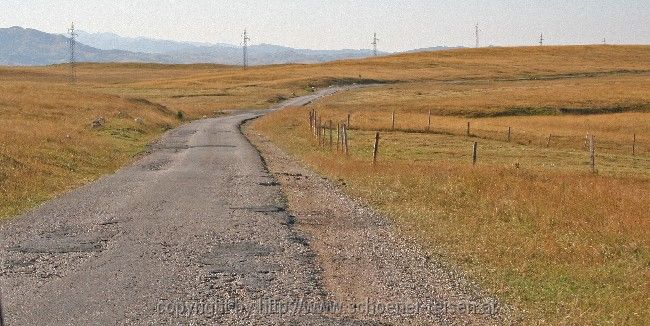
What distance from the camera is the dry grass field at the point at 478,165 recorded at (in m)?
12.2

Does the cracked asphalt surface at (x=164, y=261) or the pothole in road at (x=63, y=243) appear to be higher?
the cracked asphalt surface at (x=164, y=261)

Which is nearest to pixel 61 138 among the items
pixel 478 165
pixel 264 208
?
pixel 478 165

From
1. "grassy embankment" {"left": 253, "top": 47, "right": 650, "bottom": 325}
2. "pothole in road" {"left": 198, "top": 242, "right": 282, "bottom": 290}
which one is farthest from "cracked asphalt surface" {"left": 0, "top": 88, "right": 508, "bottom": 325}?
"grassy embankment" {"left": 253, "top": 47, "right": 650, "bottom": 325}

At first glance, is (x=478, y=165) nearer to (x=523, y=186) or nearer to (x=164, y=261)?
(x=523, y=186)

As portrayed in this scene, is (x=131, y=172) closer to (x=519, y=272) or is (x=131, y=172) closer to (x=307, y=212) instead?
(x=307, y=212)

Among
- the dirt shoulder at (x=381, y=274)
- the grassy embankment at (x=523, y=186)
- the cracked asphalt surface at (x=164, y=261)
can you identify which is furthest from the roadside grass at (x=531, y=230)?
the cracked asphalt surface at (x=164, y=261)

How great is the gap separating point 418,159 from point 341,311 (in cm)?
2690

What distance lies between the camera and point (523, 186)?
22.5m

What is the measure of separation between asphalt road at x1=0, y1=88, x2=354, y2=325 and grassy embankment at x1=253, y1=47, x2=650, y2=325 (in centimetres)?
292

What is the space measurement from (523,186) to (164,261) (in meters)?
13.0

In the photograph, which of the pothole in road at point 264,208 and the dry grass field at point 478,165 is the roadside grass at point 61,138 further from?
the pothole in road at point 264,208

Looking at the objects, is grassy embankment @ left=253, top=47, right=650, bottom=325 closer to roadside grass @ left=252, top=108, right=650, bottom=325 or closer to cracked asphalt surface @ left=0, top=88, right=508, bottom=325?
roadside grass @ left=252, top=108, right=650, bottom=325

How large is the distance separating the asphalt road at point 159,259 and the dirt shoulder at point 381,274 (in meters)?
0.43

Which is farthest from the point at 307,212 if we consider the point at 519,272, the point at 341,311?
the point at 341,311
